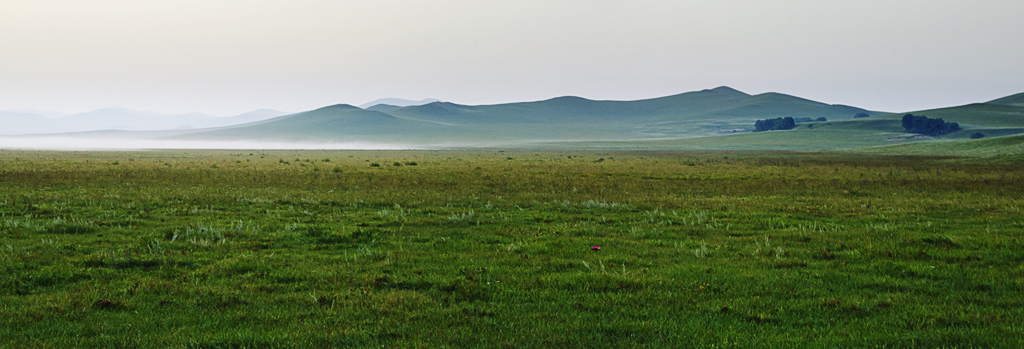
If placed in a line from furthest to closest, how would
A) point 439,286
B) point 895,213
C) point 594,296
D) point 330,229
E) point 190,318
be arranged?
point 895,213 → point 330,229 → point 439,286 → point 594,296 → point 190,318

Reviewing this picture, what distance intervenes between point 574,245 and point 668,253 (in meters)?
1.77

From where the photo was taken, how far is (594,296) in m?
8.29

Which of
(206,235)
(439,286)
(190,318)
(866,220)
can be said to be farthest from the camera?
(866,220)

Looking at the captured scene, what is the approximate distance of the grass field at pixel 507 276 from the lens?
6.81 meters

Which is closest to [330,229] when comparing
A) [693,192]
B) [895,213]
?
[895,213]

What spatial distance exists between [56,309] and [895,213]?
19760 millimetres

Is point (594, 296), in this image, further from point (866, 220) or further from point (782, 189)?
point (782, 189)

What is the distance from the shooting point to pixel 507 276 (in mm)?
9414

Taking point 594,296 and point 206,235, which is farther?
point 206,235

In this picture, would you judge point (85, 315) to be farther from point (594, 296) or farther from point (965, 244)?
point (965, 244)

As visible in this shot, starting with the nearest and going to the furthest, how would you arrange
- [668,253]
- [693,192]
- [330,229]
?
1. [668,253]
2. [330,229]
3. [693,192]

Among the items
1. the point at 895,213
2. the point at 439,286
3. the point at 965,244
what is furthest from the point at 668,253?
the point at 895,213

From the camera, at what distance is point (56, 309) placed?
7480 mm

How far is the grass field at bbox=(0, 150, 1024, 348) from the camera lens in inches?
268
